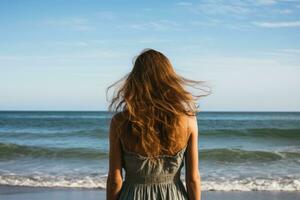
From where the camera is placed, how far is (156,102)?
2594mm

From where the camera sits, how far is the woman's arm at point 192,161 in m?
2.66

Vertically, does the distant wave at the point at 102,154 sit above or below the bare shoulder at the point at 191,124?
below

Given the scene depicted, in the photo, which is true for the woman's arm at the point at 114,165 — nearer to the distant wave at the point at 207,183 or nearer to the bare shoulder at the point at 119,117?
the bare shoulder at the point at 119,117

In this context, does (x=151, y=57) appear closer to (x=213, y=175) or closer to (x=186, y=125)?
(x=186, y=125)


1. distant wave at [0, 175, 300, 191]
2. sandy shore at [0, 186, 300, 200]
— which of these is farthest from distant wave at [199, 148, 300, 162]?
sandy shore at [0, 186, 300, 200]

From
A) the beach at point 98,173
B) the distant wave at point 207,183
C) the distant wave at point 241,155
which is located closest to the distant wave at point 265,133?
the distant wave at point 241,155

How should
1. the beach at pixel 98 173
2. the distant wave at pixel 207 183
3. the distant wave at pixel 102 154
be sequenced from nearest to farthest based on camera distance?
the beach at pixel 98 173 < the distant wave at pixel 207 183 < the distant wave at pixel 102 154

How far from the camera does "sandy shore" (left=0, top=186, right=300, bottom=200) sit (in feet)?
23.6

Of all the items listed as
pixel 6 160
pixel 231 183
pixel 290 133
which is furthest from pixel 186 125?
pixel 290 133

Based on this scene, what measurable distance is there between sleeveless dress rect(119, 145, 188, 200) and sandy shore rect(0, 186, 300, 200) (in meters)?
4.48

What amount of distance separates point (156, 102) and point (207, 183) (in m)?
5.98

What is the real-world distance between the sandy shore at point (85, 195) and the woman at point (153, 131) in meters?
4.51

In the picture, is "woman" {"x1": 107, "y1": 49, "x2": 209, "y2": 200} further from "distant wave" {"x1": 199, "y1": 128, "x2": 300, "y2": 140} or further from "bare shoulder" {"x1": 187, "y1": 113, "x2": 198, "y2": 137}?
"distant wave" {"x1": 199, "y1": 128, "x2": 300, "y2": 140}

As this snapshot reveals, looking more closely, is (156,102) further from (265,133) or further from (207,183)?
(265,133)
